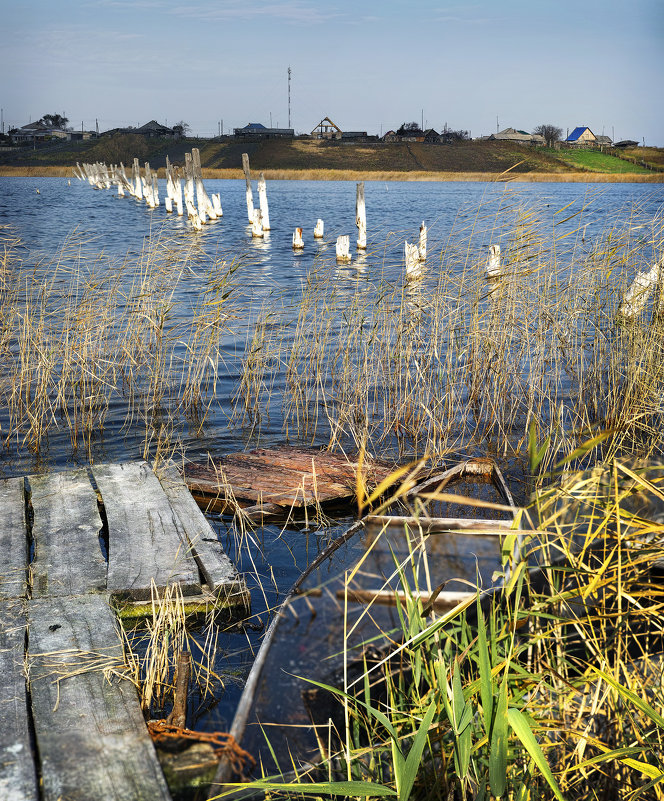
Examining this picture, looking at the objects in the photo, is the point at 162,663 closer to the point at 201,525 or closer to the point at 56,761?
the point at 56,761

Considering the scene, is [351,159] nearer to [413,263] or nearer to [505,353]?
[413,263]

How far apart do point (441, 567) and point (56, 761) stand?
6.60ft

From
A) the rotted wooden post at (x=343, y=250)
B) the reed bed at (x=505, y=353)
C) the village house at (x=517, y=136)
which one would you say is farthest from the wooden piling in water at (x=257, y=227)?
the village house at (x=517, y=136)

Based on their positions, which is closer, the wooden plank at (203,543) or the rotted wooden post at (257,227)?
the wooden plank at (203,543)

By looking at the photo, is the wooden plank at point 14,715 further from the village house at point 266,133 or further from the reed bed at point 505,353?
the village house at point 266,133

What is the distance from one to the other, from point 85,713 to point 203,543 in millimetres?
1501

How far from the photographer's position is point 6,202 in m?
39.8

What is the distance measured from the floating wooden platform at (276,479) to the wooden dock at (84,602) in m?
0.32

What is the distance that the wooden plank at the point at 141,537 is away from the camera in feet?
11.6

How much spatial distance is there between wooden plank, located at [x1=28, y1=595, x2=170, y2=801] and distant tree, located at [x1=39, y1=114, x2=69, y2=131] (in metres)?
166

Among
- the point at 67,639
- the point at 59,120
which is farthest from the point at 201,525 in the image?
the point at 59,120

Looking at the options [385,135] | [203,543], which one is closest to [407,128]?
[385,135]

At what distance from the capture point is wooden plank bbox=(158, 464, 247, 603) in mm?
3643

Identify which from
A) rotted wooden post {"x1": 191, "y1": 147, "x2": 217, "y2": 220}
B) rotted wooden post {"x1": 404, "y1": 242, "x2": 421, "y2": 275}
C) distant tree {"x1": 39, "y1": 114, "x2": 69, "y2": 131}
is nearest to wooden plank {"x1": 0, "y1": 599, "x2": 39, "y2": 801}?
rotted wooden post {"x1": 404, "y1": 242, "x2": 421, "y2": 275}
